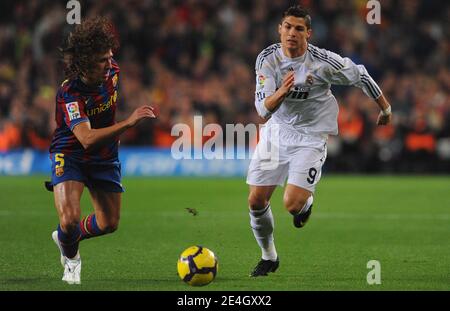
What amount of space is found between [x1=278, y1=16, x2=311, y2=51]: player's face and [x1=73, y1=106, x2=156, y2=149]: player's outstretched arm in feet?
5.56

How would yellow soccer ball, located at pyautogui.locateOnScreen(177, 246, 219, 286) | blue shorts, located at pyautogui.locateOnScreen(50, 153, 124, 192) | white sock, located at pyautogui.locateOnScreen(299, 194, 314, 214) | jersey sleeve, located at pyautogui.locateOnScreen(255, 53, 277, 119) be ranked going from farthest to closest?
white sock, located at pyautogui.locateOnScreen(299, 194, 314, 214)
jersey sleeve, located at pyautogui.locateOnScreen(255, 53, 277, 119)
blue shorts, located at pyautogui.locateOnScreen(50, 153, 124, 192)
yellow soccer ball, located at pyautogui.locateOnScreen(177, 246, 219, 286)

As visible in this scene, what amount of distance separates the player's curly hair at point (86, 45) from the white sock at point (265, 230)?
196 cm

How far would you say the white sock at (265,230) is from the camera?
27.7 ft

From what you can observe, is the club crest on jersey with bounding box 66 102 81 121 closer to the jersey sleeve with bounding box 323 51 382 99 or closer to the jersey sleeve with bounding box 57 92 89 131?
the jersey sleeve with bounding box 57 92 89 131

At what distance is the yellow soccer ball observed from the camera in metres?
7.42

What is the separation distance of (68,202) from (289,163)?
6.83 feet

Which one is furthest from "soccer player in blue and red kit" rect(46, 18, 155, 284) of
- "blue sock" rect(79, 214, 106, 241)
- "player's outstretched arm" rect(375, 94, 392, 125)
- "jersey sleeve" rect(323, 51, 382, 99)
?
"player's outstretched arm" rect(375, 94, 392, 125)

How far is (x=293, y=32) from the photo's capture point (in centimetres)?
831

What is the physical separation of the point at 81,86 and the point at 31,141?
12740 mm

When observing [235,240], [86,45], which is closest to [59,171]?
[86,45]

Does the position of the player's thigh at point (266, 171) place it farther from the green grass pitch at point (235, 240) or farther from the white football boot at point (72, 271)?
the white football boot at point (72, 271)
